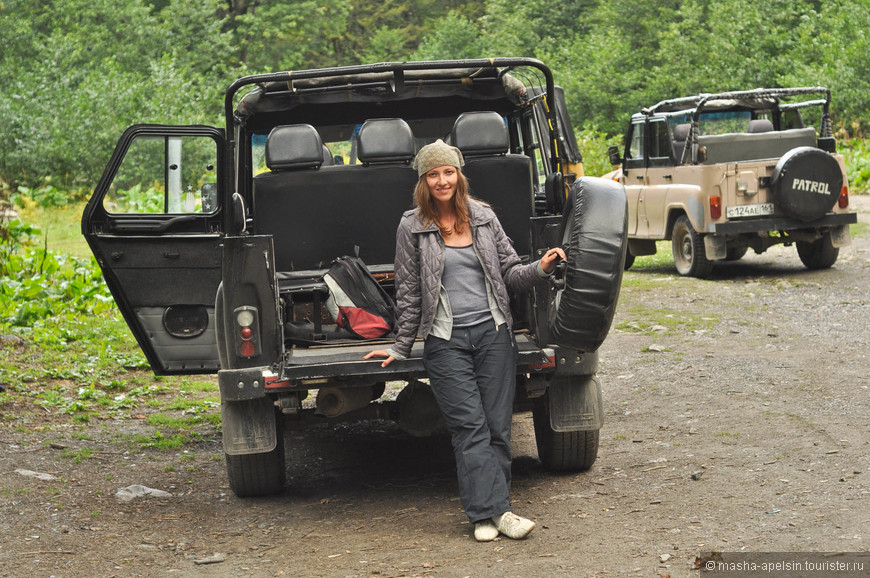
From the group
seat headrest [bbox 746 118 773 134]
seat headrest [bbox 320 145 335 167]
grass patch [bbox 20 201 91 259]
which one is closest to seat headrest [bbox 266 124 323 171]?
seat headrest [bbox 320 145 335 167]

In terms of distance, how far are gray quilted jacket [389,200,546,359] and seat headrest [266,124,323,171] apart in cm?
123

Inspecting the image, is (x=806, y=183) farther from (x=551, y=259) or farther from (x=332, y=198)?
(x=551, y=259)

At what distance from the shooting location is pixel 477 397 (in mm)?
5266

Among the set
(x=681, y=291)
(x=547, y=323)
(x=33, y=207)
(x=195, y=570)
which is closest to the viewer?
(x=195, y=570)

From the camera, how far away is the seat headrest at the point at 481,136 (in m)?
6.51

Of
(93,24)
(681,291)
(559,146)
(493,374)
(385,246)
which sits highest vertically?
(93,24)

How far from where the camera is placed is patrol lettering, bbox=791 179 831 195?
13.5 meters

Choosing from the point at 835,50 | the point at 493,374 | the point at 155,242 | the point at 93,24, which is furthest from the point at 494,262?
the point at 93,24

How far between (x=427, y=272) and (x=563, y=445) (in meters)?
1.40

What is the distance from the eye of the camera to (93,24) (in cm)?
4856

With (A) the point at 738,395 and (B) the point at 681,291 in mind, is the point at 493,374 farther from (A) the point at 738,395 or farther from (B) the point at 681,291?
(B) the point at 681,291

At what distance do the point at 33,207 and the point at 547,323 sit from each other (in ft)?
77.3

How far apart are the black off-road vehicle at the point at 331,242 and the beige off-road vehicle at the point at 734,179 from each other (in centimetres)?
596

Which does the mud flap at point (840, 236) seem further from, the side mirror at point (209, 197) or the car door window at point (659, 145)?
the side mirror at point (209, 197)
